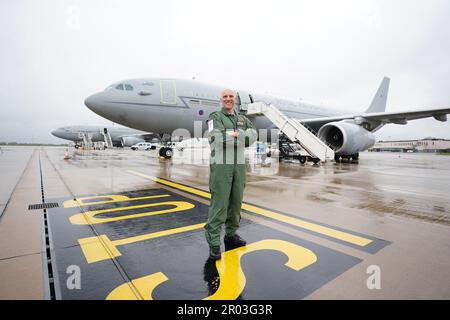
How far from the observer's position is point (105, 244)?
234cm

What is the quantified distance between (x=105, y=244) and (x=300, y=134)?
8478mm

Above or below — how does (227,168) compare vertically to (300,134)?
below

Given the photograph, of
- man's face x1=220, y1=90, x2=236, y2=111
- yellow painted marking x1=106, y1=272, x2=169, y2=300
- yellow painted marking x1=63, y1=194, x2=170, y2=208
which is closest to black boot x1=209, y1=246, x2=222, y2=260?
yellow painted marking x1=106, y1=272, x2=169, y2=300

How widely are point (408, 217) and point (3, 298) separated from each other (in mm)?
4569

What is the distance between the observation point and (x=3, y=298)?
4.86 feet

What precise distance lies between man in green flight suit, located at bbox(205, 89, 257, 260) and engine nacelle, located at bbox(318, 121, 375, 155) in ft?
33.4

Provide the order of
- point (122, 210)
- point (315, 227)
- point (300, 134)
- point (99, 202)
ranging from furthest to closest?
point (300, 134) → point (99, 202) → point (122, 210) → point (315, 227)

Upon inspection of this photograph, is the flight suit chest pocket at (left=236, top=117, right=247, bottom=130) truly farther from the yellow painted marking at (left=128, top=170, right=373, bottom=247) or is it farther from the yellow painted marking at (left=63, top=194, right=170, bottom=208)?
the yellow painted marking at (left=63, top=194, right=170, bottom=208)

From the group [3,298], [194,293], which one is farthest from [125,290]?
[3,298]

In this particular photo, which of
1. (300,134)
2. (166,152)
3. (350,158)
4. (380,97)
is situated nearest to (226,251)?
(300,134)

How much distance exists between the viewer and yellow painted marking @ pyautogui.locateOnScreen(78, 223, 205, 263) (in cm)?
Answer: 208

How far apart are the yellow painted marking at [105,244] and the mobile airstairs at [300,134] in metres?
7.32

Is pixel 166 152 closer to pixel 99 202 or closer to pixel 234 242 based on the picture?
pixel 99 202
